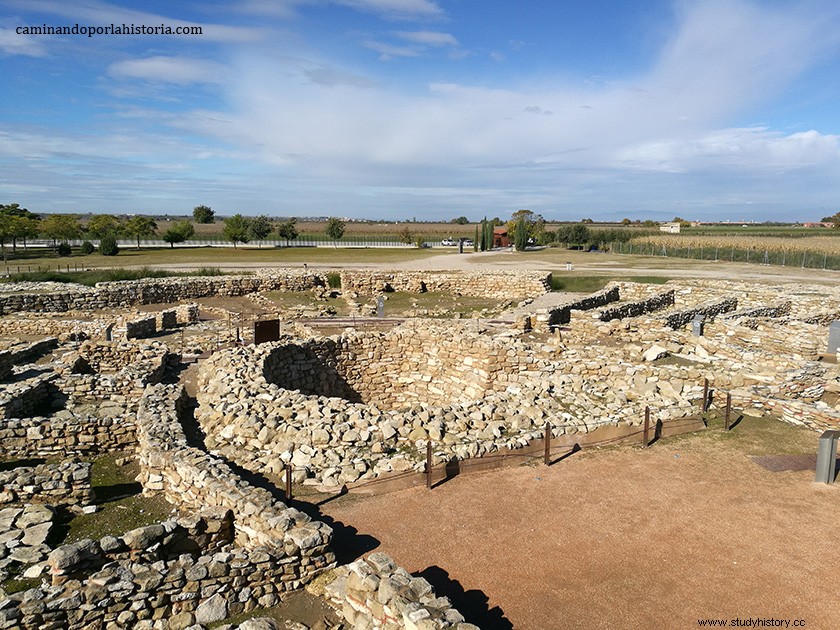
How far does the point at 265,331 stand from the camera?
55.4 ft

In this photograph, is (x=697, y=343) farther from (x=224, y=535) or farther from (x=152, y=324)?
(x=152, y=324)

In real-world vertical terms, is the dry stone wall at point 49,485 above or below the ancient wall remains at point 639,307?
below

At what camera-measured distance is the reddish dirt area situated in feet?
19.8

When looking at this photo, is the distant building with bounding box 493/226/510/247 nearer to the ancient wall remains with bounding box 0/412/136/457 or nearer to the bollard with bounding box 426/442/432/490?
the ancient wall remains with bounding box 0/412/136/457

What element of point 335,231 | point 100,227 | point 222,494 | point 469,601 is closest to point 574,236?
point 335,231

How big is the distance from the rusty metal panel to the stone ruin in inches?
93.7

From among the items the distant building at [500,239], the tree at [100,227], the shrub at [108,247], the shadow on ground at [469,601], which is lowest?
the shadow on ground at [469,601]

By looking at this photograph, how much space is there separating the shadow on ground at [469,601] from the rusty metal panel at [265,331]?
11394 mm

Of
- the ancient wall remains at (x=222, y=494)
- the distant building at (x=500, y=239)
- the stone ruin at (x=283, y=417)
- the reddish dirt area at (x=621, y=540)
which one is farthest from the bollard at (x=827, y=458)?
the distant building at (x=500, y=239)

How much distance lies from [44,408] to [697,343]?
682 inches

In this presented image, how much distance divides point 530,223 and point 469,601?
93.0m

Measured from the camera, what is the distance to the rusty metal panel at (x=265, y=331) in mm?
16656

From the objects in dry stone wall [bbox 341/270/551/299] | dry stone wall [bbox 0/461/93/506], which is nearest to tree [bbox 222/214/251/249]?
dry stone wall [bbox 341/270/551/299]

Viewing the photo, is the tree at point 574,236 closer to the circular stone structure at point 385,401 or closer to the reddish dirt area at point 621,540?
the circular stone structure at point 385,401
